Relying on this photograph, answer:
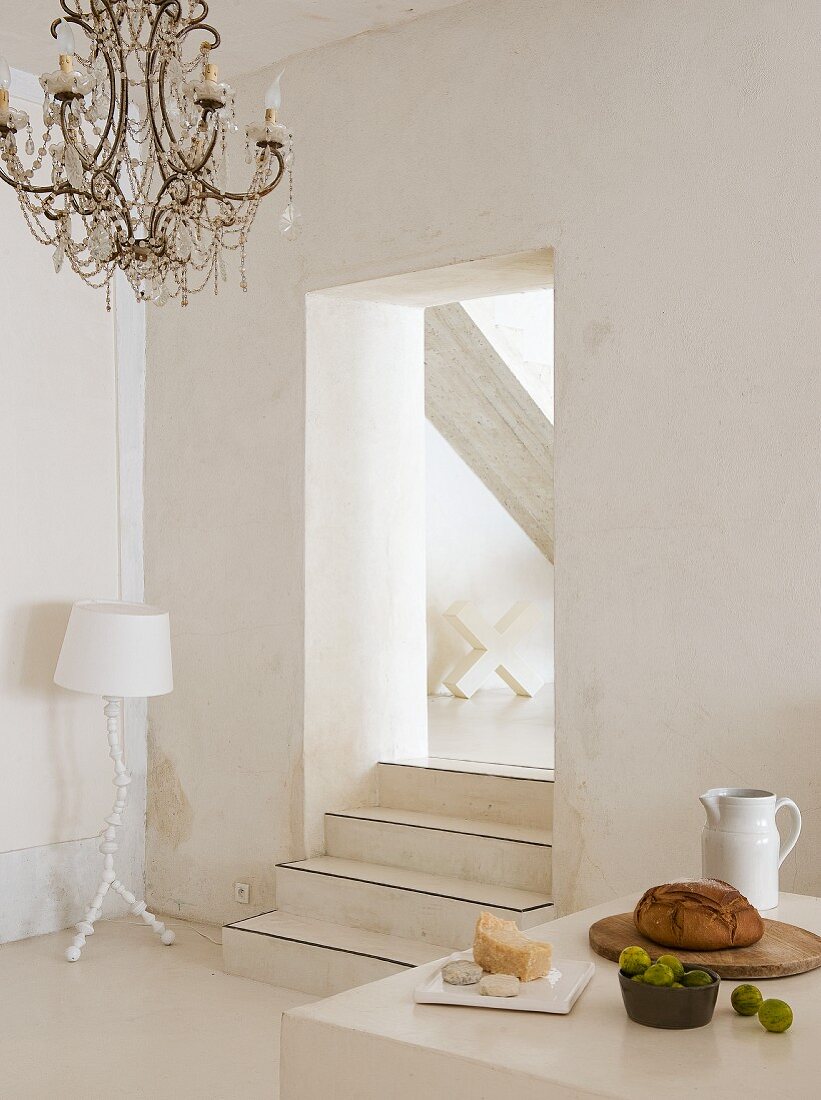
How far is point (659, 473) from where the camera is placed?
3.67 meters

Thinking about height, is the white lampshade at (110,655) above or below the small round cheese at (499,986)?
above

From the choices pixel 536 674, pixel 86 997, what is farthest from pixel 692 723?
pixel 536 674

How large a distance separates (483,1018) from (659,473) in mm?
2433

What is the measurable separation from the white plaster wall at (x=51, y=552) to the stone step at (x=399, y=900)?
3.17ft

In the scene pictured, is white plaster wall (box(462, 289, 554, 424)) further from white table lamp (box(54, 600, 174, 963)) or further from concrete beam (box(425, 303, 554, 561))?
white table lamp (box(54, 600, 174, 963))

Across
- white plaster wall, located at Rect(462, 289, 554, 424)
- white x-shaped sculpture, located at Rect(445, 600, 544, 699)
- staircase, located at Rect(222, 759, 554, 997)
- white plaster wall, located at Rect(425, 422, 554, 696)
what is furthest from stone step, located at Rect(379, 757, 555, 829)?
white plaster wall, located at Rect(425, 422, 554, 696)

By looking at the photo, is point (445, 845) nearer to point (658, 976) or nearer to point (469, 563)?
point (658, 976)

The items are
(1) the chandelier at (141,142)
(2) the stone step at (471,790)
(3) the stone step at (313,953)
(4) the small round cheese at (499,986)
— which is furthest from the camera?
(2) the stone step at (471,790)

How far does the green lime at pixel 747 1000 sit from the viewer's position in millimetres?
1438

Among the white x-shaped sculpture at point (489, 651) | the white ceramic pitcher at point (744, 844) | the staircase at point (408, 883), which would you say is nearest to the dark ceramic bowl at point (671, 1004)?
the white ceramic pitcher at point (744, 844)

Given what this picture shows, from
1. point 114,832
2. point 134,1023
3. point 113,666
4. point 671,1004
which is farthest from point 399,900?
point 671,1004

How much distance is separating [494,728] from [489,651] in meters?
1.72

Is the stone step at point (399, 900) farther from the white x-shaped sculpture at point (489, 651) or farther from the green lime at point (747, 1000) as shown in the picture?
the white x-shaped sculpture at point (489, 651)

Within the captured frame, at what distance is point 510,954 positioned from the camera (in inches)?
62.3
